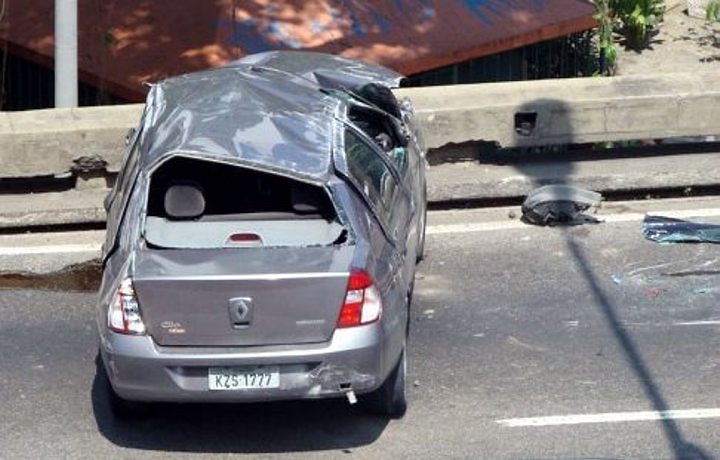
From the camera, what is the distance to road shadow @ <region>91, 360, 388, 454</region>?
8.51 meters

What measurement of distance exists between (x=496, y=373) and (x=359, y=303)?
1549mm

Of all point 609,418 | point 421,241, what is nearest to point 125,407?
point 609,418

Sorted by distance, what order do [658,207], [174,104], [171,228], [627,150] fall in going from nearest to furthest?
[171,228] → [174,104] → [658,207] → [627,150]

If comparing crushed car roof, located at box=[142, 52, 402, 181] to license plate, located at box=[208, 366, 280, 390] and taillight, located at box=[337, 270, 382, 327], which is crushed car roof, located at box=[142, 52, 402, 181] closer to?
taillight, located at box=[337, 270, 382, 327]

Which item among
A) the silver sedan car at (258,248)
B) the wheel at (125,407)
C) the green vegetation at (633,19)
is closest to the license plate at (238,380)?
the silver sedan car at (258,248)

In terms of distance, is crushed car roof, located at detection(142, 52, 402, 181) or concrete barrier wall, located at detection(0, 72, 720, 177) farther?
concrete barrier wall, located at detection(0, 72, 720, 177)

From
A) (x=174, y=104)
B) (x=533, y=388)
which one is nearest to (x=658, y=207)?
(x=533, y=388)

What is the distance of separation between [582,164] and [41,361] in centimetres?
548

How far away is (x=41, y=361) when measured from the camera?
9695 mm

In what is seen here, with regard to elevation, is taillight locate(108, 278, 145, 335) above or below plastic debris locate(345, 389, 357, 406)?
above

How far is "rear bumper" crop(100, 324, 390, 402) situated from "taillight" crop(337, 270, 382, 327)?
5 centimetres

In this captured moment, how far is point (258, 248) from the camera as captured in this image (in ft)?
27.6

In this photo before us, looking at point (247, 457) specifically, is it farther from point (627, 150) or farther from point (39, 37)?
point (39, 37)

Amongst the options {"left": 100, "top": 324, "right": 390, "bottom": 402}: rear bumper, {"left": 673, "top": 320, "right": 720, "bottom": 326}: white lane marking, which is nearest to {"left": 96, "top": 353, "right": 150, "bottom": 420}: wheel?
{"left": 100, "top": 324, "right": 390, "bottom": 402}: rear bumper
